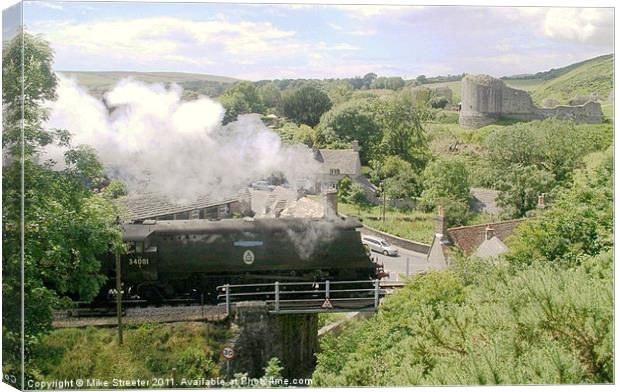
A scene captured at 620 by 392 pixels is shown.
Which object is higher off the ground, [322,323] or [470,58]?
[470,58]

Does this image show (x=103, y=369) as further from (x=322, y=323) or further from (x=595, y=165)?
(x=595, y=165)

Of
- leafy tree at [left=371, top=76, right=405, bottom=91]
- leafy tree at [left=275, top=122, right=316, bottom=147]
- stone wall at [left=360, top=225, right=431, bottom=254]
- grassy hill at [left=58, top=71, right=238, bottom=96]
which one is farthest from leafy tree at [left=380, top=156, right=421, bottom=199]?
grassy hill at [left=58, top=71, right=238, bottom=96]

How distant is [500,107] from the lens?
34.1ft

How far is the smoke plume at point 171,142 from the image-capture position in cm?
964

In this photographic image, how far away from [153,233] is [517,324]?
4.19 m

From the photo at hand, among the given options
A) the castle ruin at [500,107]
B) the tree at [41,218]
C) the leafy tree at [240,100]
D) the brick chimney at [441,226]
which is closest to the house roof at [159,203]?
the tree at [41,218]

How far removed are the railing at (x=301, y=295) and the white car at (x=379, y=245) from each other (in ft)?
1.32

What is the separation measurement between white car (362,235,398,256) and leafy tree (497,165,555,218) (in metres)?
1.38

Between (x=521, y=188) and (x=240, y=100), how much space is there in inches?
137

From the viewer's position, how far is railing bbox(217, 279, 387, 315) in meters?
10.2

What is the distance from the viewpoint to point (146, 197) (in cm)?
989

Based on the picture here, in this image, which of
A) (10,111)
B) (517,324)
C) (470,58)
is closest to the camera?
(517,324)

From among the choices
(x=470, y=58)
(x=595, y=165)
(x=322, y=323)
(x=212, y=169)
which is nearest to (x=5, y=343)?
(x=212, y=169)

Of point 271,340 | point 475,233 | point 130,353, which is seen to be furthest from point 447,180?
point 130,353
